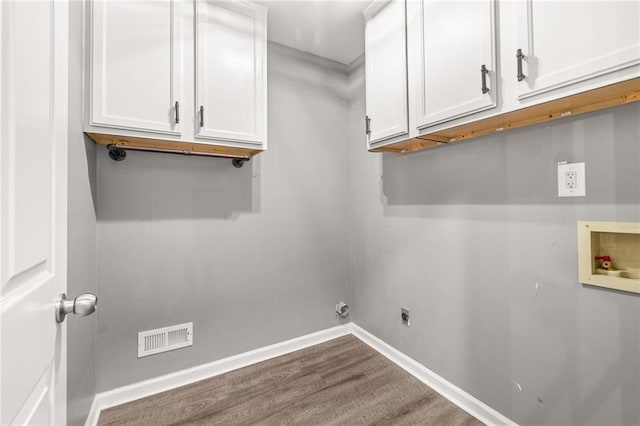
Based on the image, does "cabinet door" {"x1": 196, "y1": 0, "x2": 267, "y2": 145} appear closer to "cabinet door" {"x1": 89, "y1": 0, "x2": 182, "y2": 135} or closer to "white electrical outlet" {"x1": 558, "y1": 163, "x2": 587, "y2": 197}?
"cabinet door" {"x1": 89, "y1": 0, "x2": 182, "y2": 135}

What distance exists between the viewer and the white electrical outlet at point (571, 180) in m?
1.24

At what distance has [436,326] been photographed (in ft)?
6.31

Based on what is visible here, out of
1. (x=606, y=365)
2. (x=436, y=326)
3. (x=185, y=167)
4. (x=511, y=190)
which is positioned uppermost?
(x=185, y=167)

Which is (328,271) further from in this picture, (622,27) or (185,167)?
(622,27)

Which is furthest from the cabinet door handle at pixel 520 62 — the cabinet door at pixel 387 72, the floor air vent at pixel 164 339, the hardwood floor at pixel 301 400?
the floor air vent at pixel 164 339

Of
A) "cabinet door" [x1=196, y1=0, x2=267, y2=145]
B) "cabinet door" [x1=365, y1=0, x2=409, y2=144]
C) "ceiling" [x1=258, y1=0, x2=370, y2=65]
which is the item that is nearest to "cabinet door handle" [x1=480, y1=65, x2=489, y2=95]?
"cabinet door" [x1=365, y1=0, x2=409, y2=144]

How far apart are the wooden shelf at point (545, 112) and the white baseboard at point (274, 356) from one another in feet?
5.19

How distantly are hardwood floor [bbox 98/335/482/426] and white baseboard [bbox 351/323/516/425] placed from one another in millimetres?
44

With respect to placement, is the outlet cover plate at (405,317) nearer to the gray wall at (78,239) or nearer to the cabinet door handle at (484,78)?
the cabinet door handle at (484,78)

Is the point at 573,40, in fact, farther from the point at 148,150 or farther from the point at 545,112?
the point at 148,150

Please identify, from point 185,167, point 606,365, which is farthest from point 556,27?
point 185,167

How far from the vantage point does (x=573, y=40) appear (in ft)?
3.48

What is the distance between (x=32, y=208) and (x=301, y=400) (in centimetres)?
178

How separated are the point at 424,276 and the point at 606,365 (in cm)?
96
